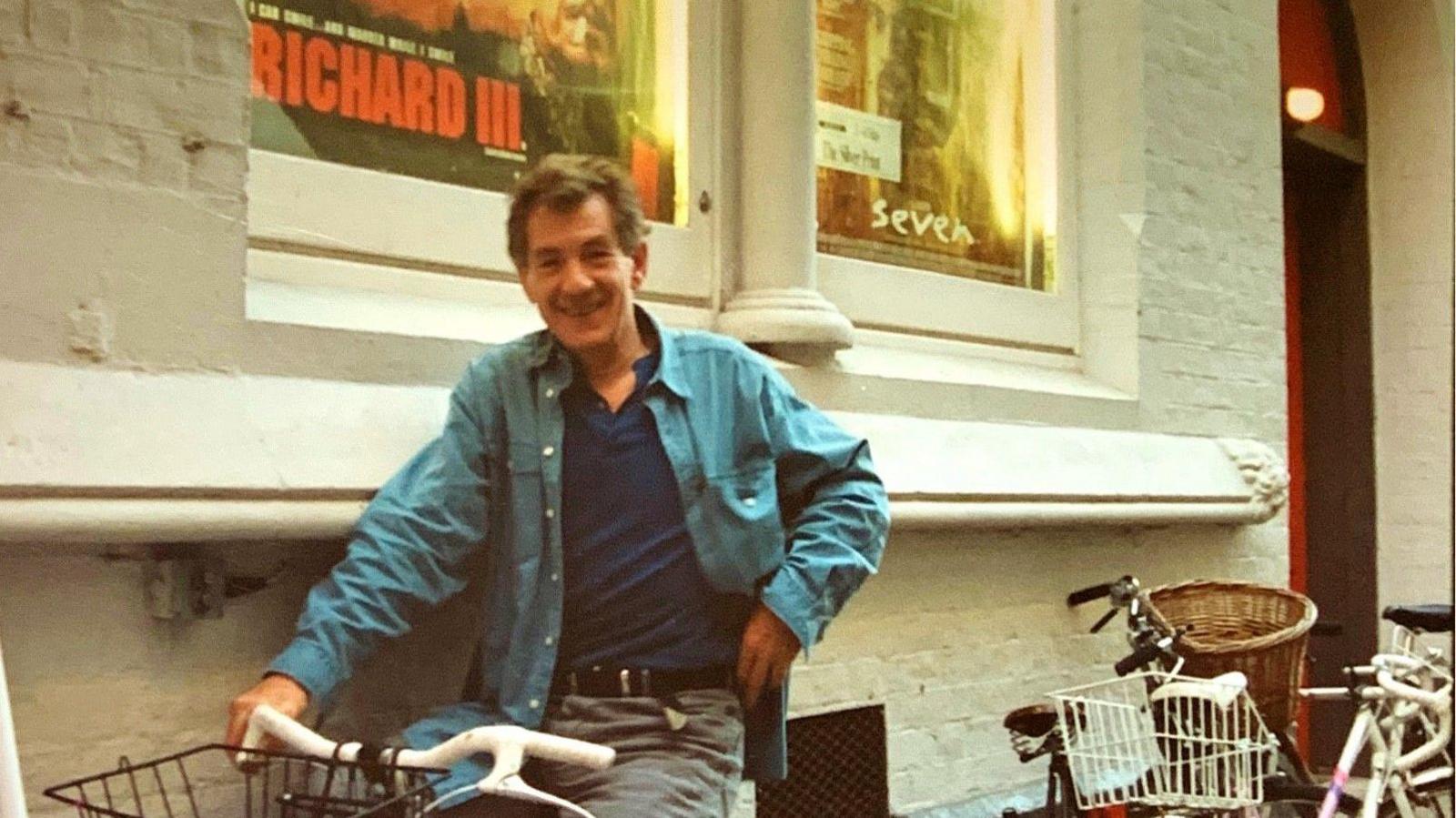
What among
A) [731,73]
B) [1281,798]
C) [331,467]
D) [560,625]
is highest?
[731,73]

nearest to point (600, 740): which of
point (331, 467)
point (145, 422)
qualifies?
point (331, 467)

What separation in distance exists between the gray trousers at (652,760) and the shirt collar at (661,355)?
18.9 inches

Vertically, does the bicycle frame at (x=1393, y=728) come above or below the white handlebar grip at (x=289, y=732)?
below

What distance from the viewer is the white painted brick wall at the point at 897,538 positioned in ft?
7.76

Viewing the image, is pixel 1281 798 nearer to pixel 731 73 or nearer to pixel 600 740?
pixel 600 740

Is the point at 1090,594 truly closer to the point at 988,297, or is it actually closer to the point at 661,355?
the point at 988,297

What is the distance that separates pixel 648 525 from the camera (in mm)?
2670

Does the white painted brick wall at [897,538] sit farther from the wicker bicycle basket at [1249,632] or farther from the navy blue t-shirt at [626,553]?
the wicker bicycle basket at [1249,632]

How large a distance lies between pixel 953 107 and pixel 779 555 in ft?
6.94

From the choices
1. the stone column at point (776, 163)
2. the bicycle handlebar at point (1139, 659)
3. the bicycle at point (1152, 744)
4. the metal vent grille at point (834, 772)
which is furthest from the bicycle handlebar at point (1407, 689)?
the stone column at point (776, 163)

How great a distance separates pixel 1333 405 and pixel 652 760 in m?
3.76

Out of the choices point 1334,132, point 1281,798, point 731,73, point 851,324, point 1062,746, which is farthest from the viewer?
point 1334,132

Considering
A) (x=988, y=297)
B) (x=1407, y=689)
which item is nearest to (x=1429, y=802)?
(x=1407, y=689)

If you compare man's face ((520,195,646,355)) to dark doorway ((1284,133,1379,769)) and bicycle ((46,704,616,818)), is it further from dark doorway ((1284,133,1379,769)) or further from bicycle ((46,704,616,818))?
dark doorway ((1284,133,1379,769))
